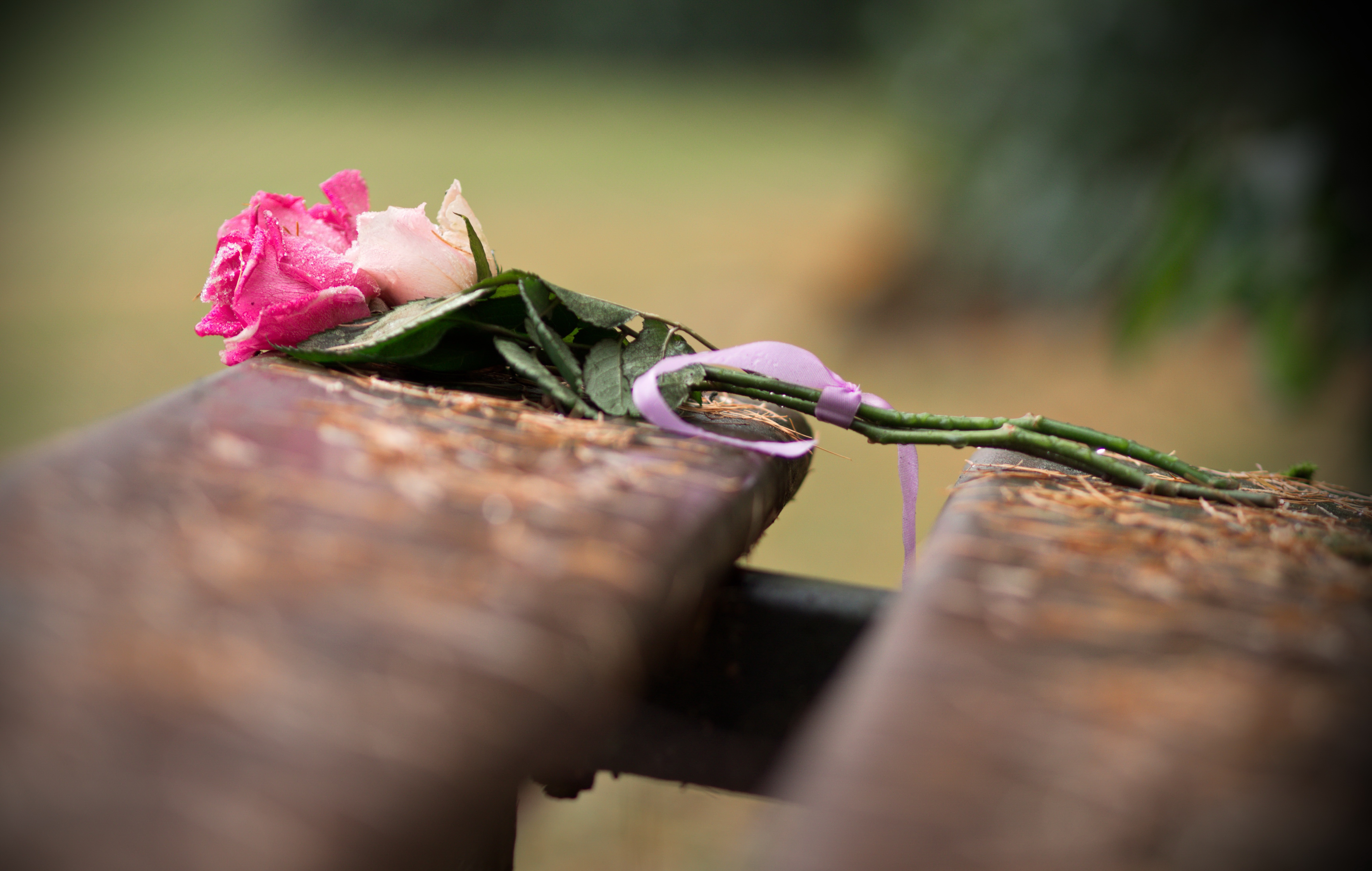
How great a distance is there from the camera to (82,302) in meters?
3.38

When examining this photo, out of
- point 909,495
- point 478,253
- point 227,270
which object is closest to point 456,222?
point 478,253

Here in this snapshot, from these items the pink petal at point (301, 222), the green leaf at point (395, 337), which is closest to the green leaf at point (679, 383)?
the green leaf at point (395, 337)

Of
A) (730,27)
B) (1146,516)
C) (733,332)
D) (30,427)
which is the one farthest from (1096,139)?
(730,27)

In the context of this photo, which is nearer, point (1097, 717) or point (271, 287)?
point (1097, 717)

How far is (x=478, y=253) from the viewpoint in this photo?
0.57 meters

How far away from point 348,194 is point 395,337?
0.56 feet

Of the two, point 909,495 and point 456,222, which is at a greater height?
point 456,222

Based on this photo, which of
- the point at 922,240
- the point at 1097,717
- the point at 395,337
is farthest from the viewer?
the point at 922,240

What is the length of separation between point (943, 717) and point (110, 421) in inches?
14.6

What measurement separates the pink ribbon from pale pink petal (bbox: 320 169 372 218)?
0.80 ft

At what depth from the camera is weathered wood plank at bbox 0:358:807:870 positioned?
0.25 meters

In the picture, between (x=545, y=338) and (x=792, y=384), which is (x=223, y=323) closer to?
(x=545, y=338)

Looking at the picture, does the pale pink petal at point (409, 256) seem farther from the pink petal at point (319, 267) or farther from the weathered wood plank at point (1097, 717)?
the weathered wood plank at point (1097, 717)

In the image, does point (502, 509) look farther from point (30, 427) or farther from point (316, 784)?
point (30, 427)
